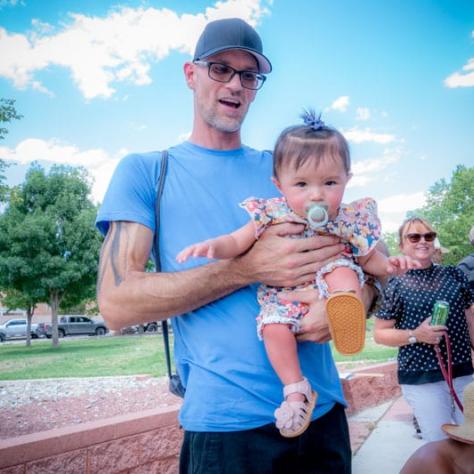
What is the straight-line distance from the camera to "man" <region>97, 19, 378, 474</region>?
1.76 m

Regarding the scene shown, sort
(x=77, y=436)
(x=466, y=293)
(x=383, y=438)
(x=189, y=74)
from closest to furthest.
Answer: (x=189, y=74)
(x=77, y=436)
(x=466, y=293)
(x=383, y=438)

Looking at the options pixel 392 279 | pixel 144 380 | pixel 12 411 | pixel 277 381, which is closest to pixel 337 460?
pixel 277 381

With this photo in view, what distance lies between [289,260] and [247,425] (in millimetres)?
618

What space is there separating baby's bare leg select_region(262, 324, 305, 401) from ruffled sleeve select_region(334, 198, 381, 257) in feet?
1.73

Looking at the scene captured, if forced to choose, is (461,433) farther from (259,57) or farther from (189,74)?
(189,74)

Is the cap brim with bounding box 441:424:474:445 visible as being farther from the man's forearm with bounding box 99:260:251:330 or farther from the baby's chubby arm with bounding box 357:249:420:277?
the man's forearm with bounding box 99:260:251:330

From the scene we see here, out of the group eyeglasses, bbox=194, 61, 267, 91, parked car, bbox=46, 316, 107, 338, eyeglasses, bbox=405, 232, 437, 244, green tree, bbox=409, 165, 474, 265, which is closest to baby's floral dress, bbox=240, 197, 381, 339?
eyeglasses, bbox=194, 61, 267, 91

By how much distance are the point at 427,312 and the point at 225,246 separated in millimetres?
2582

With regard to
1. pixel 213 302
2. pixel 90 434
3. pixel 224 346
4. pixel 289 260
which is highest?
pixel 289 260

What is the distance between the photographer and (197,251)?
69.3 inches

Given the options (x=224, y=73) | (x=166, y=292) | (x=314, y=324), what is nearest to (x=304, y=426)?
(x=314, y=324)

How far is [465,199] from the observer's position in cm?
3538

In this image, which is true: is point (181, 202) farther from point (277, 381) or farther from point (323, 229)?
point (277, 381)

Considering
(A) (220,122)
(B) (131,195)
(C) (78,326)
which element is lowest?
(C) (78,326)
